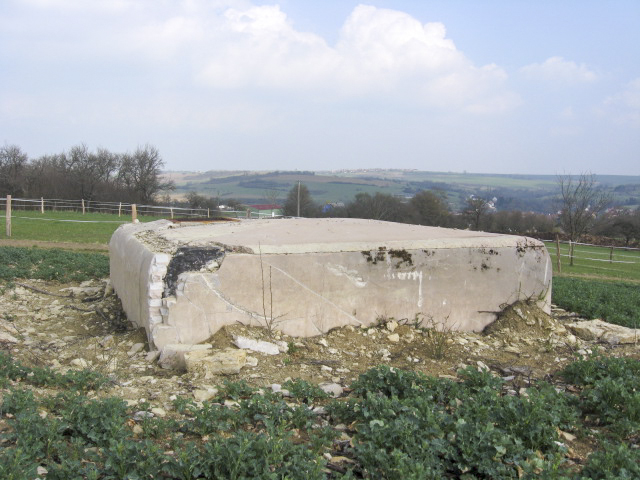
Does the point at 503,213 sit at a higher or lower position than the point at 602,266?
higher

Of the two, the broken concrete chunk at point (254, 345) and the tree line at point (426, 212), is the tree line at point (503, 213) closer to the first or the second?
the tree line at point (426, 212)

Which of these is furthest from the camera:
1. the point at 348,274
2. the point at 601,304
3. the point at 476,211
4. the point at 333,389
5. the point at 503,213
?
the point at 503,213

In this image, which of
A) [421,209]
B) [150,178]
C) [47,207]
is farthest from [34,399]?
[150,178]

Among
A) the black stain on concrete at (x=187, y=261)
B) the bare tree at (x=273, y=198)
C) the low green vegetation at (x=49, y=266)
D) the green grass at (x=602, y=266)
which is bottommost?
the green grass at (x=602, y=266)

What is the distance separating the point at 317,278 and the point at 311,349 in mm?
742

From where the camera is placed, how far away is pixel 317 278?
18.4ft

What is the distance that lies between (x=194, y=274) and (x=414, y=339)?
239 cm

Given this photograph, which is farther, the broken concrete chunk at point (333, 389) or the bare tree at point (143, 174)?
the bare tree at point (143, 174)

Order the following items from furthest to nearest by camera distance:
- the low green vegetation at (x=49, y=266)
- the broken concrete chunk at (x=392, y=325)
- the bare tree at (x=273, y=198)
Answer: the bare tree at (x=273, y=198) < the low green vegetation at (x=49, y=266) < the broken concrete chunk at (x=392, y=325)

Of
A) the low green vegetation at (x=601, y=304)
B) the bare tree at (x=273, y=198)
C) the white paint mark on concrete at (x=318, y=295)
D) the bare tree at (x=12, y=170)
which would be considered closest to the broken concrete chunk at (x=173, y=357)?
the white paint mark on concrete at (x=318, y=295)

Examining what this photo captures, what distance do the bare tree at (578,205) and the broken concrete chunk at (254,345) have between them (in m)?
29.1

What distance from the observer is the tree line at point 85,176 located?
144 ft

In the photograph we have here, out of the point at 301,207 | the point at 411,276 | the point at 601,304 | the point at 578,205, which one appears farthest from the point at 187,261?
the point at 578,205

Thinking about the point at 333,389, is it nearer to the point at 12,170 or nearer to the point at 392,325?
the point at 392,325
